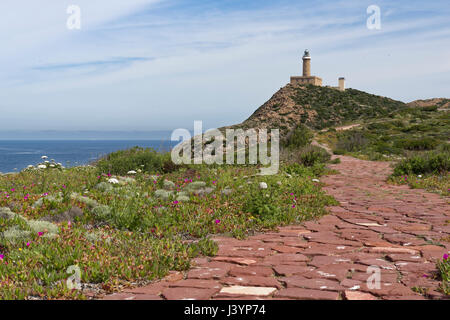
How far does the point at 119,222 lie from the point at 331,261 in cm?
273

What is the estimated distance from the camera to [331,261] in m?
3.99

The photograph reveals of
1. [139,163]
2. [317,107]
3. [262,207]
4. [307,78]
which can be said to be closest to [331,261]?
[262,207]

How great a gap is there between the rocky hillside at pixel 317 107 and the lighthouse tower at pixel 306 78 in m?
2.79

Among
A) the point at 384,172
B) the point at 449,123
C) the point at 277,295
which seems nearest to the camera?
the point at 277,295

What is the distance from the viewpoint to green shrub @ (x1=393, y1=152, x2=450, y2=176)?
32.7 ft

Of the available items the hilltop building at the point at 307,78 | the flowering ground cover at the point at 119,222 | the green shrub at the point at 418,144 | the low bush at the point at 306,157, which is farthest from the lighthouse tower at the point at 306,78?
the flowering ground cover at the point at 119,222

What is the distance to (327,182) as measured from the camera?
984 centimetres

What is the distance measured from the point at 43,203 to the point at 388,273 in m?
4.71

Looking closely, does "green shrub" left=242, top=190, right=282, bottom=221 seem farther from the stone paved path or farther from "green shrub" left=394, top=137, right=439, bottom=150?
"green shrub" left=394, top=137, right=439, bottom=150

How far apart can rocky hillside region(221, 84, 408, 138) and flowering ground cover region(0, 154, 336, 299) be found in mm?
37022

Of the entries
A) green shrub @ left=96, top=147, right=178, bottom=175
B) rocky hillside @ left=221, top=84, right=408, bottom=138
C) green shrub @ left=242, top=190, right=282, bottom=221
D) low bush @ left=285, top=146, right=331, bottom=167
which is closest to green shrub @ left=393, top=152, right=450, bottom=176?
low bush @ left=285, top=146, right=331, bottom=167

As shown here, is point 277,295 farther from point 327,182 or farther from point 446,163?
point 446,163

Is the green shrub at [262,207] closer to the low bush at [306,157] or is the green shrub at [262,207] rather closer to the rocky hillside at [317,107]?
the low bush at [306,157]

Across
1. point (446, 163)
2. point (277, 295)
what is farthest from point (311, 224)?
point (446, 163)
